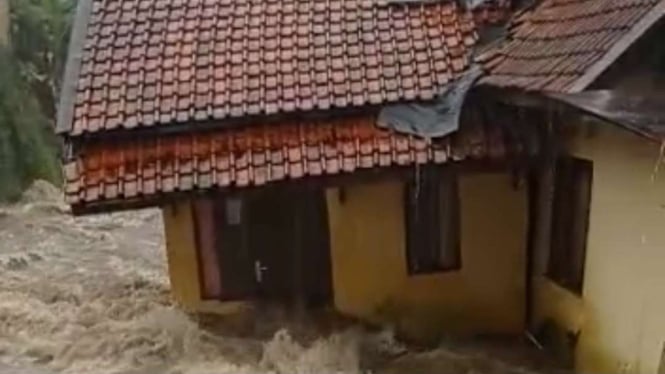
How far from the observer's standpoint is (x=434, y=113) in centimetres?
885

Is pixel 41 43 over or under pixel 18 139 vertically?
over

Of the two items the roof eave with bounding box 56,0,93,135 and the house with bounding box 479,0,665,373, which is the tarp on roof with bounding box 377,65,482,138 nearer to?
the house with bounding box 479,0,665,373

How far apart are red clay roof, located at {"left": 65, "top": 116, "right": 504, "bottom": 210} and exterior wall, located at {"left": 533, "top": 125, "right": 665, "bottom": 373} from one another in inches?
45.1

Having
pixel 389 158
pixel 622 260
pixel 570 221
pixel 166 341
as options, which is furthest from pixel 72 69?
pixel 622 260

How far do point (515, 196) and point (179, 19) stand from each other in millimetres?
3918

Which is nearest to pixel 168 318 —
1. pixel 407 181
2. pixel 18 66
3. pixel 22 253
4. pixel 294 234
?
pixel 294 234

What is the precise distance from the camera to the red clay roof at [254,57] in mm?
8922

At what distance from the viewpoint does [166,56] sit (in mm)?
9477

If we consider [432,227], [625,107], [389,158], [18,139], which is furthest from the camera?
[18,139]

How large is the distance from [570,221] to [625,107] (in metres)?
2.03

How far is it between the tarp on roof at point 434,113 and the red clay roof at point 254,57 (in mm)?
106

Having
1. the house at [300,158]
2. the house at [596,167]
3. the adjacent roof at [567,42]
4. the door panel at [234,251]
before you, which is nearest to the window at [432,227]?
the house at [300,158]

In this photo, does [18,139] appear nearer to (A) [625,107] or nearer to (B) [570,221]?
(B) [570,221]

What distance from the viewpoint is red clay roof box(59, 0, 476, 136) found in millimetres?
8922
